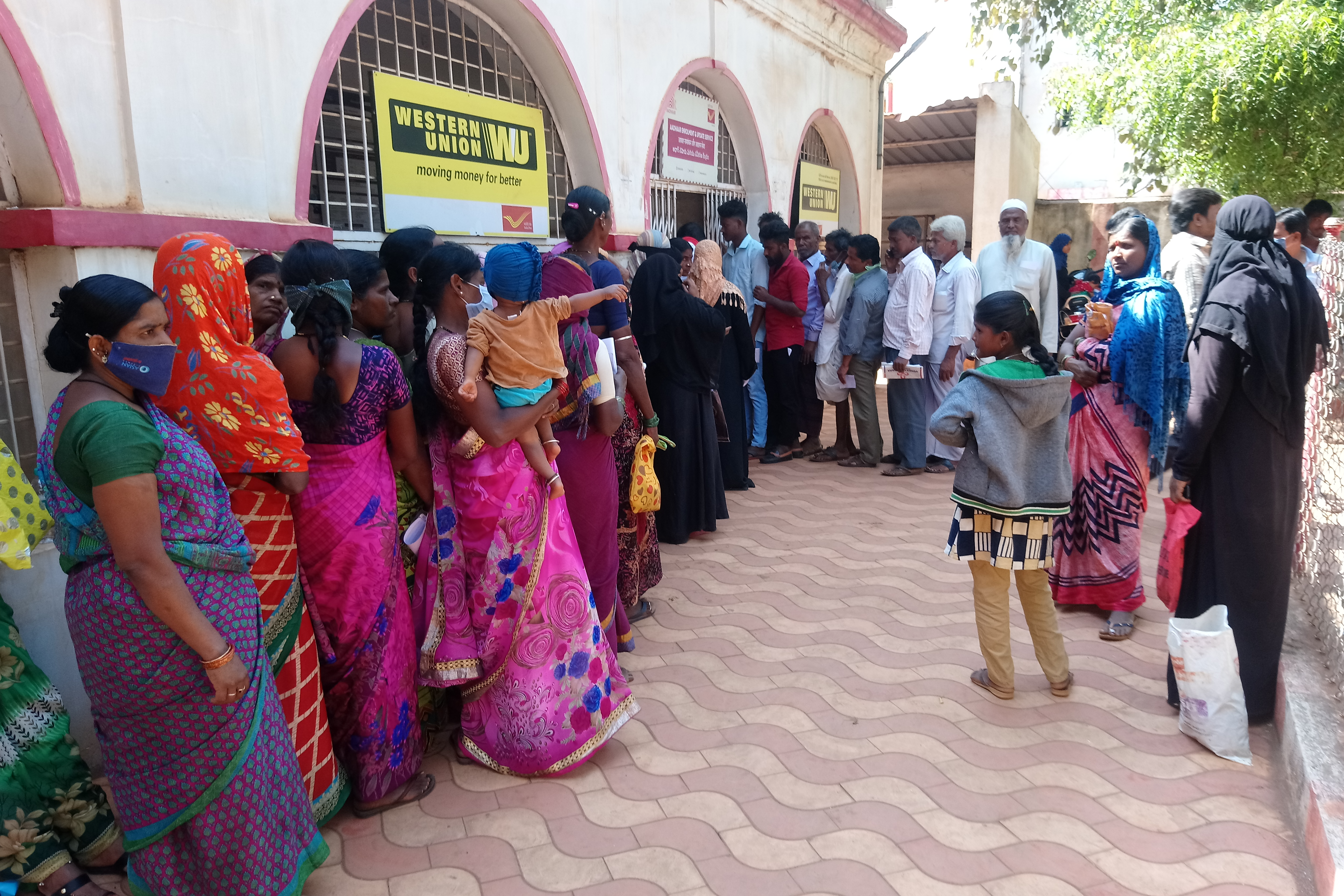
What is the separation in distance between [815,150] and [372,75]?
252 inches

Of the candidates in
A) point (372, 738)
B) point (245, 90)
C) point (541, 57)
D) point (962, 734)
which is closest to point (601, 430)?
point (372, 738)

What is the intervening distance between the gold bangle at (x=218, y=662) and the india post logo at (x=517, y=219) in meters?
3.75

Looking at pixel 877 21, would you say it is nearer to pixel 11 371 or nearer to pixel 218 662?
pixel 11 371

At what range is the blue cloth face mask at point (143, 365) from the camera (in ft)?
6.50

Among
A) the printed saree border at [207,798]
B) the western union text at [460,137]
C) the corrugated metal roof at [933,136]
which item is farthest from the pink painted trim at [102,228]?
the corrugated metal roof at [933,136]

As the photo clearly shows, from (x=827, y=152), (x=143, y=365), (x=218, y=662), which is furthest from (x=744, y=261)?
(x=218, y=662)

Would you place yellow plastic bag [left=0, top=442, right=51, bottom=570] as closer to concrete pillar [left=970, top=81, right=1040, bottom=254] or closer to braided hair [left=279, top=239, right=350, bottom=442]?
braided hair [left=279, top=239, right=350, bottom=442]

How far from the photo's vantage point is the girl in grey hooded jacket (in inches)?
124

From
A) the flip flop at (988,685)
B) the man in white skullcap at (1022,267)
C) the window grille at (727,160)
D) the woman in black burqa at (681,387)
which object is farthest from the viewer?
the window grille at (727,160)

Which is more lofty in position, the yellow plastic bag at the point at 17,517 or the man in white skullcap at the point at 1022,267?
the man in white skullcap at the point at 1022,267

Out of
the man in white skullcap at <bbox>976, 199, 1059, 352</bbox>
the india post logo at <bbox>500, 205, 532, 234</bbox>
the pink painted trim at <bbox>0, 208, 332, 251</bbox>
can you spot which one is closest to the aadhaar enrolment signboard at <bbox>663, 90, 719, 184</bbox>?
the india post logo at <bbox>500, 205, 532, 234</bbox>

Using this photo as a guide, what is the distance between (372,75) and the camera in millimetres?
4574

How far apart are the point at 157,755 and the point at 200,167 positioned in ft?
7.30

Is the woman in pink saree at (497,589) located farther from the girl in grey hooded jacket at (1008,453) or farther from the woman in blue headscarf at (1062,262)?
the woman in blue headscarf at (1062,262)
